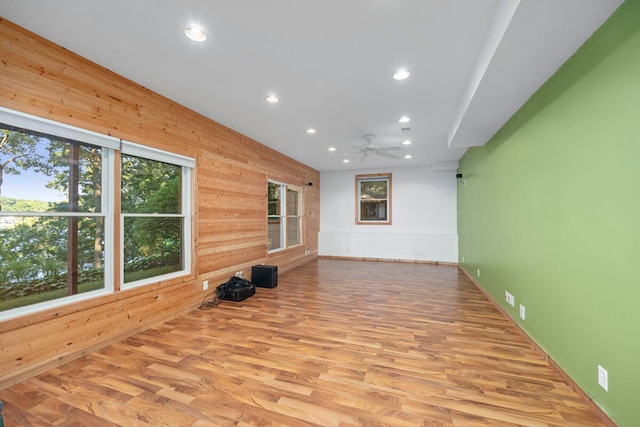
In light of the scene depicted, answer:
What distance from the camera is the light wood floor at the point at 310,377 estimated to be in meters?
1.68

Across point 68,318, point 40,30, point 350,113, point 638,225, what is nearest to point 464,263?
point 350,113

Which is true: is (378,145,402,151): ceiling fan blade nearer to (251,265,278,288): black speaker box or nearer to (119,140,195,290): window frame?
(251,265,278,288): black speaker box

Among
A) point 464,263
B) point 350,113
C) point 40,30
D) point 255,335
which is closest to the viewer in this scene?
point 40,30

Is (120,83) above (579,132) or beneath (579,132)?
above

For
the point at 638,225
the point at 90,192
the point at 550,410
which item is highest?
the point at 90,192

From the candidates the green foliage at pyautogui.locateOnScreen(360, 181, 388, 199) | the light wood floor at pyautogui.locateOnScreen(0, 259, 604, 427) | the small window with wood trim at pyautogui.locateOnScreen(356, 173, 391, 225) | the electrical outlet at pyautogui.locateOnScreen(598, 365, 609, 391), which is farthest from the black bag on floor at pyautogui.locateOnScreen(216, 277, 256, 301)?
the green foliage at pyautogui.locateOnScreen(360, 181, 388, 199)

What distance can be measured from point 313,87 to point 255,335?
9.02ft

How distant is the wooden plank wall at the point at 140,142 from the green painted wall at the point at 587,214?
3.89 m

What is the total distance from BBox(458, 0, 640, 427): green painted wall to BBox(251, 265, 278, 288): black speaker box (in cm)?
347

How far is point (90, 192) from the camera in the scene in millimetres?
2568

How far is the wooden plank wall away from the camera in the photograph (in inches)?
79.9

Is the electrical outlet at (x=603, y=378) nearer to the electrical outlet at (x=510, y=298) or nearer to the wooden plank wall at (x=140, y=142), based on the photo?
the electrical outlet at (x=510, y=298)

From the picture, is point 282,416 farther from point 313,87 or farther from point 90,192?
point 313,87

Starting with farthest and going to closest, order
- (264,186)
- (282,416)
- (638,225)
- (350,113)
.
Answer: (264,186), (350,113), (282,416), (638,225)
